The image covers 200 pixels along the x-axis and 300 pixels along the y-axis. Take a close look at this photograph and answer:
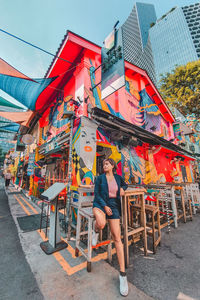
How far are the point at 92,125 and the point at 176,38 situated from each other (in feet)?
320

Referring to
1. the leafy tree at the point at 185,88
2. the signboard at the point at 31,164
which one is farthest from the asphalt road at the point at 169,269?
the leafy tree at the point at 185,88

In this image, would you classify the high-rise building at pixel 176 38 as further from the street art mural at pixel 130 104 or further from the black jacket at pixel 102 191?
the black jacket at pixel 102 191

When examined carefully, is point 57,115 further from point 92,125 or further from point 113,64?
point 113,64

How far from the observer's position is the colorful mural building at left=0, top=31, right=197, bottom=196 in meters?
5.15

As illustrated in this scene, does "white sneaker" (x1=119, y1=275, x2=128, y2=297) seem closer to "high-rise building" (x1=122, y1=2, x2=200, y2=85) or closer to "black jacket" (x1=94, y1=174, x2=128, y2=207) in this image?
"black jacket" (x1=94, y1=174, x2=128, y2=207)

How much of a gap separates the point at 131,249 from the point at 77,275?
1.54 meters

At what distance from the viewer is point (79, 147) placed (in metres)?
4.78

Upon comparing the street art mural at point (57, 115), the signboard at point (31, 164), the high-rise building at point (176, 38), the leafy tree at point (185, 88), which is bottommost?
the signboard at point (31, 164)

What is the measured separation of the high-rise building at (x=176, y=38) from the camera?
191 feet

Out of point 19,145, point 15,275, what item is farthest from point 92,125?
point 19,145

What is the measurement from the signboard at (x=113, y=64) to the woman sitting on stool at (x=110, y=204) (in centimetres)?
316

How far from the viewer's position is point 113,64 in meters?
4.52

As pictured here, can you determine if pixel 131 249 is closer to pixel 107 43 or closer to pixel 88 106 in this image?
pixel 88 106

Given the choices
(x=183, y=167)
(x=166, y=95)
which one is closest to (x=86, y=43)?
(x=183, y=167)
